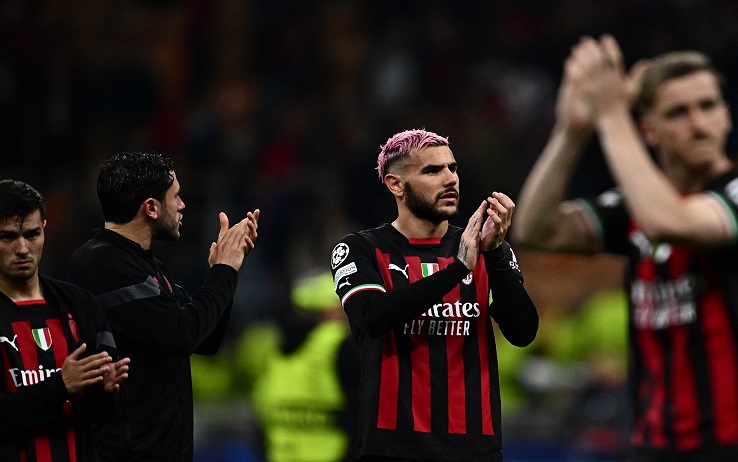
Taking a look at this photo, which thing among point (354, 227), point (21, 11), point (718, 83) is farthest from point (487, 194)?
point (718, 83)

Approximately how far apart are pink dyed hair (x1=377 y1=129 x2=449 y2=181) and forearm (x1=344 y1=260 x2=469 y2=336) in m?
0.77

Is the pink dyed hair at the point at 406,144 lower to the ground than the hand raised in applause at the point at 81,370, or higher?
higher

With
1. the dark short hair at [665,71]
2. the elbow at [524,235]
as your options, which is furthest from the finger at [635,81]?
the elbow at [524,235]

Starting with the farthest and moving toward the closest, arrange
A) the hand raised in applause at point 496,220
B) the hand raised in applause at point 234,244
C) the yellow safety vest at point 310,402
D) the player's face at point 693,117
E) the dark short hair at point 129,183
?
the yellow safety vest at point 310,402, the hand raised in applause at point 234,244, the dark short hair at point 129,183, the hand raised in applause at point 496,220, the player's face at point 693,117

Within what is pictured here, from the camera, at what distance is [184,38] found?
14484mm

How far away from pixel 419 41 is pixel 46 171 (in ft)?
14.5

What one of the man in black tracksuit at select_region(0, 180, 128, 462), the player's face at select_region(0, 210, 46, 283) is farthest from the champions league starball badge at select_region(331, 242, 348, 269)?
the player's face at select_region(0, 210, 46, 283)

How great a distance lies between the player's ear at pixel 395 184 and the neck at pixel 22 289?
1.61 m

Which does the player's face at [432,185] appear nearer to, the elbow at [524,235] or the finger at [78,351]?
the elbow at [524,235]

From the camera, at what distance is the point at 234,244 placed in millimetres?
5215

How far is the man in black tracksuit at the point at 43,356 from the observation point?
4316mm

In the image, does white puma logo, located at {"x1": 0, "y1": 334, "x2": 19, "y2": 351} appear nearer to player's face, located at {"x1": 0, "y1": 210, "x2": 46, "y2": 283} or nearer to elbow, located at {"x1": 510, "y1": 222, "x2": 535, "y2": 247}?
player's face, located at {"x1": 0, "y1": 210, "x2": 46, "y2": 283}

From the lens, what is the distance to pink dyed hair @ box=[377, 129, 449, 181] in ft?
17.9

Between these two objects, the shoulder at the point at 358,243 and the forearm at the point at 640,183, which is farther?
the shoulder at the point at 358,243
